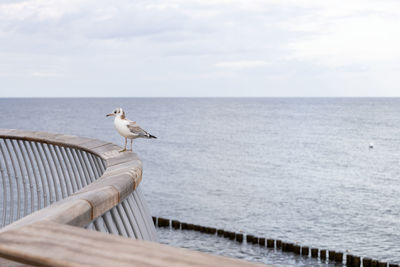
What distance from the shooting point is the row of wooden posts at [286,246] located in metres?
22.5

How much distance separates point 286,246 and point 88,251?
25.4 meters

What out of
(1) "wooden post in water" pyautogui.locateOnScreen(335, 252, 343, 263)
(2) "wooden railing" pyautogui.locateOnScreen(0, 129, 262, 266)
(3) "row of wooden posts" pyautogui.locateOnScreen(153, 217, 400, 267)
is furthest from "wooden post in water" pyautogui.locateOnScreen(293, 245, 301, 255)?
(2) "wooden railing" pyautogui.locateOnScreen(0, 129, 262, 266)

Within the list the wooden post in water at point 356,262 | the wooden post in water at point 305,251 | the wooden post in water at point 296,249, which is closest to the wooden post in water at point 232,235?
the wooden post in water at point 296,249

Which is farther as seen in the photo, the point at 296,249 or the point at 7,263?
the point at 296,249

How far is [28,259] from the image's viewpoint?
Result: 113 cm

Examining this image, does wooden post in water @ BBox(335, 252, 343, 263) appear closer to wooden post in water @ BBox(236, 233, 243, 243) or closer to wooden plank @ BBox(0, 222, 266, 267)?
wooden post in water @ BBox(236, 233, 243, 243)

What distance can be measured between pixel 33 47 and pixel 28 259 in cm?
16586

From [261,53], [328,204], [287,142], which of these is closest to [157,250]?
[328,204]

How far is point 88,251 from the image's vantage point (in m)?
1.12

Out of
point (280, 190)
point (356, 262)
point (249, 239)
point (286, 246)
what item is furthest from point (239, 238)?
point (280, 190)

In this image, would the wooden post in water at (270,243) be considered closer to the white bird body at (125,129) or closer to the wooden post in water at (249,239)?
the wooden post in water at (249,239)

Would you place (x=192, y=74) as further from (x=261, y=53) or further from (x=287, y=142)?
(x=287, y=142)

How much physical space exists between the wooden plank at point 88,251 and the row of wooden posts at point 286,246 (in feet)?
75.5

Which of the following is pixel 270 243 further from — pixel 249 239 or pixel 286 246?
pixel 249 239
